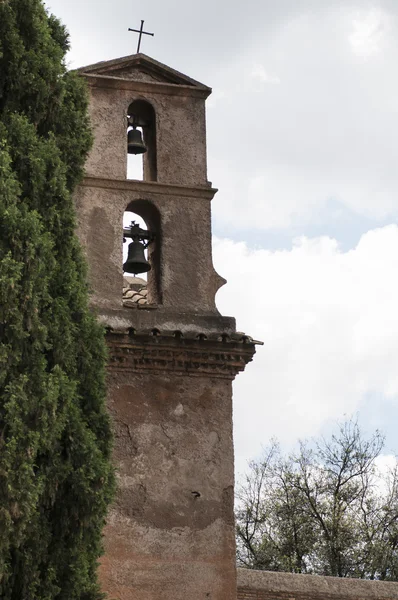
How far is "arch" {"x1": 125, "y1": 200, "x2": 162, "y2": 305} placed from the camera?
1172 cm

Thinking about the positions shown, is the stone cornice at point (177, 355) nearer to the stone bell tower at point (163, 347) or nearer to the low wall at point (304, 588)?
the stone bell tower at point (163, 347)

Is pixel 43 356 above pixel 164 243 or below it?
below

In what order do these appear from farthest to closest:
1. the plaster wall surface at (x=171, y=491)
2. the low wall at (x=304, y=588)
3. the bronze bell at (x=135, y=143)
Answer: the low wall at (x=304, y=588)
the bronze bell at (x=135, y=143)
the plaster wall surface at (x=171, y=491)

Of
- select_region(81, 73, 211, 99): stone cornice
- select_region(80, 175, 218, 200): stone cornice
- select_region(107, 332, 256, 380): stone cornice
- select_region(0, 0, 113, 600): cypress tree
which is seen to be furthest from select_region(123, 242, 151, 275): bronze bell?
select_region(81, 73, 211, 99): stone cornice

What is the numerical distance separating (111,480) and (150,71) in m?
5.19

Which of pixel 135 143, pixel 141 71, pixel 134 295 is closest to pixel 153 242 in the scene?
pixel 134 295

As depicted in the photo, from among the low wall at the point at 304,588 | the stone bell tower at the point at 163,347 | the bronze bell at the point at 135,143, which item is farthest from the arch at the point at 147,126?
the low wall at the point at 304,588

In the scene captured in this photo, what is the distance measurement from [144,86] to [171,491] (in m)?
4.43

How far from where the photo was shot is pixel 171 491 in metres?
10.8

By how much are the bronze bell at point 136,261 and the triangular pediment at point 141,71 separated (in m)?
1.93

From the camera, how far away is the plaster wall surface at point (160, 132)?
1197 centimetres

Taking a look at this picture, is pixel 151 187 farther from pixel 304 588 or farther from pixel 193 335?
pixel 304 588

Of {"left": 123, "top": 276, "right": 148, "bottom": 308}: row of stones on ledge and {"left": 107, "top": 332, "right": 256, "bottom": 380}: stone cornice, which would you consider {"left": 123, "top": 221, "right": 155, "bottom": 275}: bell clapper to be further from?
{"left": 107, "top": 332, "right": 256, "bottom": 380}: stone cornice

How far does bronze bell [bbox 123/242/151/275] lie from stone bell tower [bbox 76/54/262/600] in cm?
13
